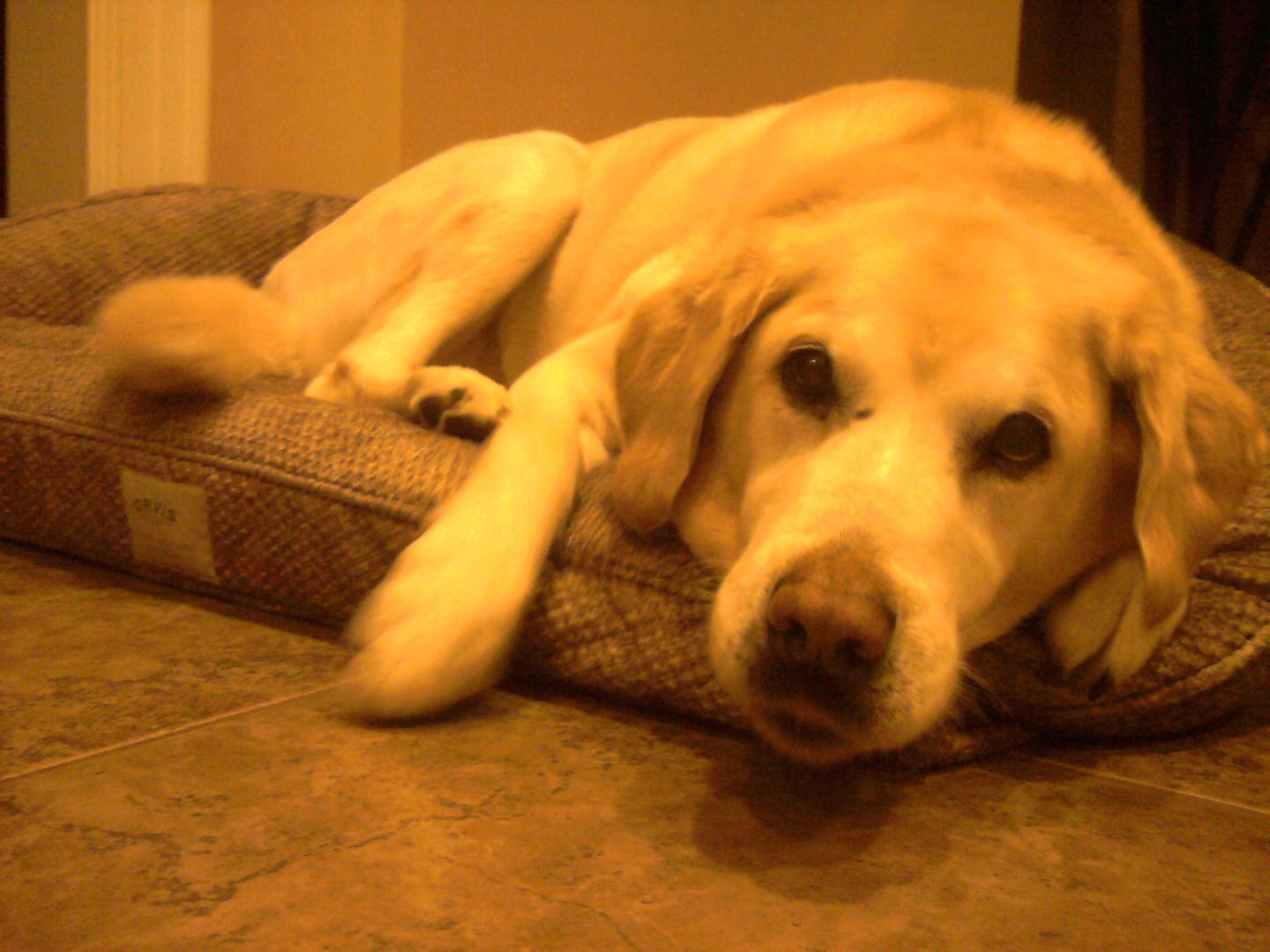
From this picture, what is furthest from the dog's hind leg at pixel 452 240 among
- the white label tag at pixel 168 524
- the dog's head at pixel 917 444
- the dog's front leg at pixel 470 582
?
the dog's head at pixel 917 444

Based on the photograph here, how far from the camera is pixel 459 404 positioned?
1.51m

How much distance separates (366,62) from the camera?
3.12 m

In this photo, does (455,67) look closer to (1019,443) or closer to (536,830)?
(1019,443)

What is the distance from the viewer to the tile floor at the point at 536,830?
30.4 inches

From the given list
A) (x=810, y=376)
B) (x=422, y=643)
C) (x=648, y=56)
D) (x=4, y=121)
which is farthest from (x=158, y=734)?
(x=4, y=121)

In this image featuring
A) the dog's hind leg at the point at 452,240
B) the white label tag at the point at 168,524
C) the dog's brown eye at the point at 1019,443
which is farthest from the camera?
the dog's hind leg at the point at 452,240

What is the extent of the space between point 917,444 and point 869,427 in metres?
0.05

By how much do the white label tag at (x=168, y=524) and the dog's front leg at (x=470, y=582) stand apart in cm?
32

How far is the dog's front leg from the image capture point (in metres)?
1.08

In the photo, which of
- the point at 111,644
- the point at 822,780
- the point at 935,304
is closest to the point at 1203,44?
the point at 935,304

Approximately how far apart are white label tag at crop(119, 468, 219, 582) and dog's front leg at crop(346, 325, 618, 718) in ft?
1.03

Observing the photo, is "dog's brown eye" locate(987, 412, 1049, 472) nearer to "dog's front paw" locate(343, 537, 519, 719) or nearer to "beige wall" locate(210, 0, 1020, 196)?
"dog's front paw" locate(343, 537, 519, 719)

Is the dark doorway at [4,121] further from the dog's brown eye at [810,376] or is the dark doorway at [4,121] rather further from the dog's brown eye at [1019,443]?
the dog's brown eye at [1019,443]

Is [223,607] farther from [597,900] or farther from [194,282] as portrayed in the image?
[597,900]
